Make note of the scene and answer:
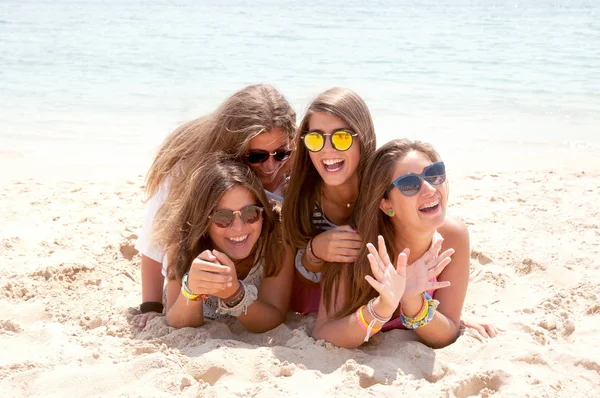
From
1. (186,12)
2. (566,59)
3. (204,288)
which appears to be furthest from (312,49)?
(204,288)

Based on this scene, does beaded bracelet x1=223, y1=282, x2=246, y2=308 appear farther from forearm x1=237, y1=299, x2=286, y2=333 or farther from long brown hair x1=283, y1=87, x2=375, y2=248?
long brown hair x1=283, y1=87, x2=375, y2=248

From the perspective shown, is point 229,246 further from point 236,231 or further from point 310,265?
point 310,265

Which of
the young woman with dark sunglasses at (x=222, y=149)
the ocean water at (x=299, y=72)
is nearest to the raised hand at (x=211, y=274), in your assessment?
the young woman with dark sunglasses at (x=222, y=149)

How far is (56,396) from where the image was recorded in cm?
289

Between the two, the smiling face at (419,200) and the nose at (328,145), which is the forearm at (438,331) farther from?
the nose at (328,145)

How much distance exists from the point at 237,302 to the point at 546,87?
9.96m

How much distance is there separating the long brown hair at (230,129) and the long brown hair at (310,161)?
0.27 metres

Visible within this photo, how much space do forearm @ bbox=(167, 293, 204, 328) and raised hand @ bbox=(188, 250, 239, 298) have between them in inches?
8.4

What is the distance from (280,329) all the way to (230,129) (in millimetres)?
1145

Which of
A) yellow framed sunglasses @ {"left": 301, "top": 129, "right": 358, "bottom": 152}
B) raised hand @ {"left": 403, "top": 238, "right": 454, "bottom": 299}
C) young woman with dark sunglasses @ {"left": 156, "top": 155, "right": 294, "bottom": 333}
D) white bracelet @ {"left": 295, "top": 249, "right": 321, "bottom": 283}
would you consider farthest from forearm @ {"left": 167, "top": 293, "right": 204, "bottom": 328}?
raised hand @ {"left": 403, "top": 238, "right": 454, "bottom": 299}

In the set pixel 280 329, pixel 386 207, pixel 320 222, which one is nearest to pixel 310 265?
pixel 320 222

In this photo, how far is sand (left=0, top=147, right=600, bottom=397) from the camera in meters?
2.97

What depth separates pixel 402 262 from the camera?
2.97 m

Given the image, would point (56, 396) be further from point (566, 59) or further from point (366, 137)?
point (566, 59)
